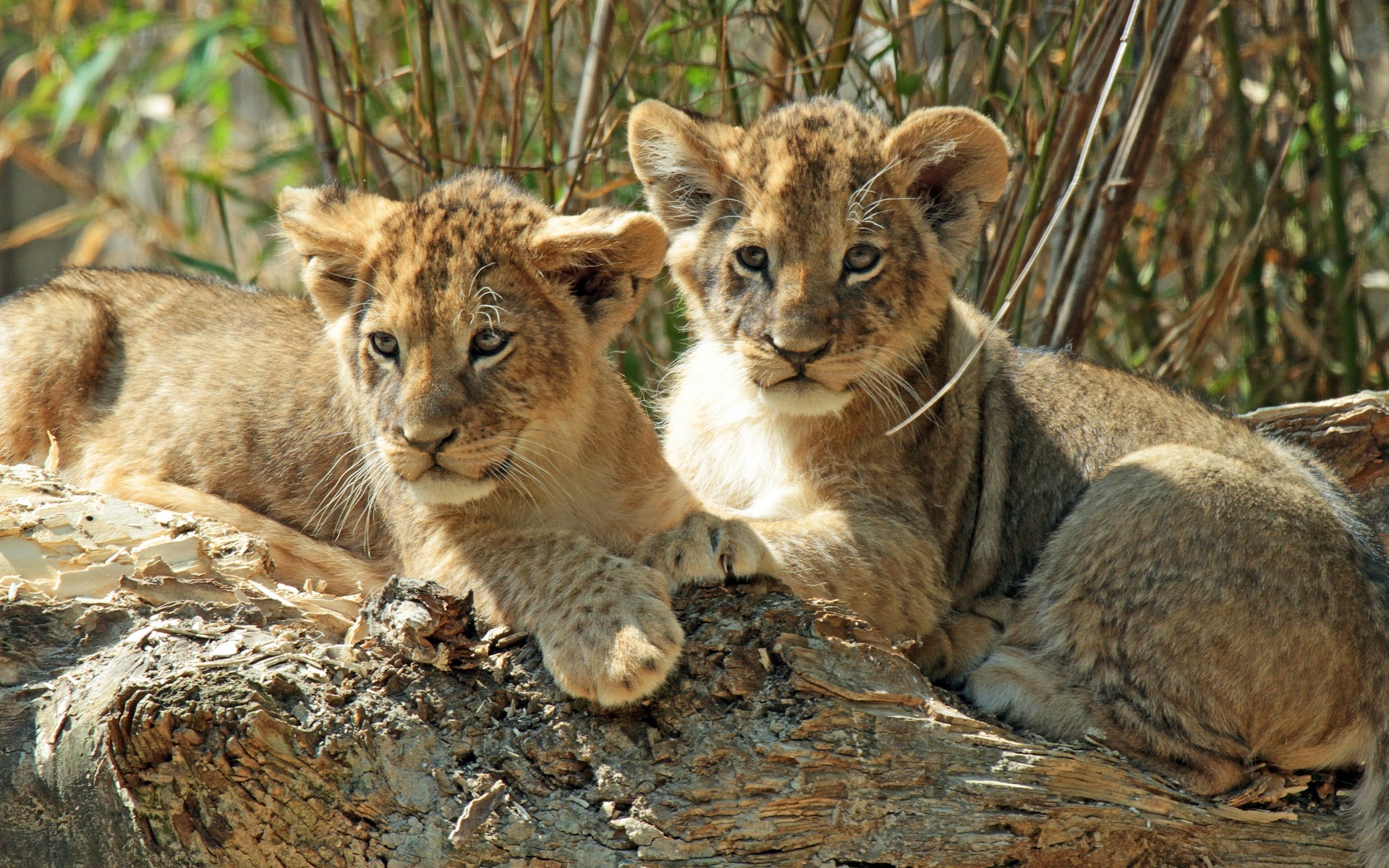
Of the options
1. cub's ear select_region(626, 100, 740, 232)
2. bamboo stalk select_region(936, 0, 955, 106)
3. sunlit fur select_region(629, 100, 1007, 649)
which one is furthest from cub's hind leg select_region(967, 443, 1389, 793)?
bamboo stalk select_region(936, 0, 955, 106)

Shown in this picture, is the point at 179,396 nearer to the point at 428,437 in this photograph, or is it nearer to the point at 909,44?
the point at 428,437

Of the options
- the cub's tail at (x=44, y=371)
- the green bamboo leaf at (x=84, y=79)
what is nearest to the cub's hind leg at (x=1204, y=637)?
the cub's tail at (x=44, y=371)

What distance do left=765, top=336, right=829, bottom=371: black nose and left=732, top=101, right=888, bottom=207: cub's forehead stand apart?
0.51 metres

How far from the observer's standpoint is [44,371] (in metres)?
4.81

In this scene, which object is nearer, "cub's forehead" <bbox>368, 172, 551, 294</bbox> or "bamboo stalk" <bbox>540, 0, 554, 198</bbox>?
"cub's forehead" <bbox>368, 172, 551, 294</bbox>

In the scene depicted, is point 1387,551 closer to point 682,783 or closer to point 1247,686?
point 1247,686

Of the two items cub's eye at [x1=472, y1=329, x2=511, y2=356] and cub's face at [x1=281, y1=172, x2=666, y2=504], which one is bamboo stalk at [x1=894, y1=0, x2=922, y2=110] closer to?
cub's face at [x1=281, y1=172, x2=666, y2=504]

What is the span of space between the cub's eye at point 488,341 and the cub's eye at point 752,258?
96 centimetres

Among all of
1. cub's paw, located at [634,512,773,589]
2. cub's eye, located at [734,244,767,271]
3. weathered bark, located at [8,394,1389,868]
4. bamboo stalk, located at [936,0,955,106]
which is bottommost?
weathered bark, located at [8,394,1389,868]

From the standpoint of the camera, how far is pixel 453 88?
19.4 ft

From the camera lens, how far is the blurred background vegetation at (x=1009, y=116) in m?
5.38

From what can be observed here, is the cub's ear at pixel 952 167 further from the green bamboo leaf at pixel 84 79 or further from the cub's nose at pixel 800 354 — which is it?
the green bamboo leaf at pixel 84 79

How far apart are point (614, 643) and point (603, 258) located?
132cm

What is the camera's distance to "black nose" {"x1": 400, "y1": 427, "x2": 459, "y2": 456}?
11.6ft
